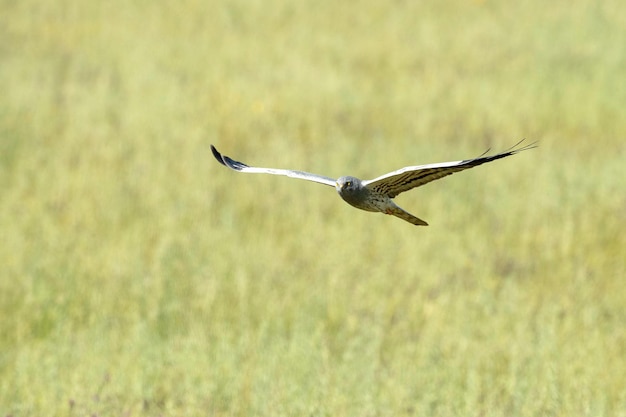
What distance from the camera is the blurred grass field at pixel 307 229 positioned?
4598 millimetres

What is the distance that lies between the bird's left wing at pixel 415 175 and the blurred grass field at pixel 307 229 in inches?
74.4

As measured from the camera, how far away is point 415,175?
2402 mm

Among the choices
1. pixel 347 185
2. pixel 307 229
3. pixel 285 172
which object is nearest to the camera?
pixel 347 185

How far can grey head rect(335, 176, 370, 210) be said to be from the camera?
2.33 metres

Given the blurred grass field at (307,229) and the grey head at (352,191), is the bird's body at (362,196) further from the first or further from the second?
the blurred grass field at (307,229)

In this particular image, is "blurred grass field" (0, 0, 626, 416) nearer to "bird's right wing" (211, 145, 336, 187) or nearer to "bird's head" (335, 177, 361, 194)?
"bird's right wing" (211, 145, 336, 187)

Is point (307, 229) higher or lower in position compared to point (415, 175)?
higher

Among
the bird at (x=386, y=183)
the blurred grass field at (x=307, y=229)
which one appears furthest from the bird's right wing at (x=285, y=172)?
the blurred grass field at (x=307, y=229)

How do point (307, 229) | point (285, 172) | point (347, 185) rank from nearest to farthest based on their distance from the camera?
point (347, 185), point (285, 172), point (307, 229)

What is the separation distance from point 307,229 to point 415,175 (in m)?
4.64

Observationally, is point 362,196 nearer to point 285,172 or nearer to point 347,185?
point 347,185

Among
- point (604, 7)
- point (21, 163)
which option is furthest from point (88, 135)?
point (604, 7)

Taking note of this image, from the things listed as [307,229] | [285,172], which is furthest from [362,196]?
[307,229]

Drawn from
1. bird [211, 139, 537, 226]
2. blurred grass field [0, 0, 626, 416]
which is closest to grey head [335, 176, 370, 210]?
bird [211, 139, 537, 226]
